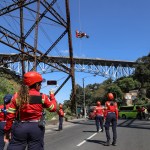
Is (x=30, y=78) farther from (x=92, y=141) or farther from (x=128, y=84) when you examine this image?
(x=128, y=84)

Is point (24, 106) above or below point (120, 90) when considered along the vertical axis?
below

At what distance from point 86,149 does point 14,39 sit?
56.5 ft

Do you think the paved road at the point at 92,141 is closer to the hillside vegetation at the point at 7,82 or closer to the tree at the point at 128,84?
the hillside vegetation at the point at 7,82

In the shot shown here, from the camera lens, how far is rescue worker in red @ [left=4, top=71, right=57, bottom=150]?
510 cm

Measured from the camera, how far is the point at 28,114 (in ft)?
17.0

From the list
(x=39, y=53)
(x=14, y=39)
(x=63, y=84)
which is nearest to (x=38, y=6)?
(x=14, y=39)

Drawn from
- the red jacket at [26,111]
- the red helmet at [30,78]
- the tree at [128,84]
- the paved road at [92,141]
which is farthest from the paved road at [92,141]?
the tree at [128,84]

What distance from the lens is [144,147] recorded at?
38.5ft

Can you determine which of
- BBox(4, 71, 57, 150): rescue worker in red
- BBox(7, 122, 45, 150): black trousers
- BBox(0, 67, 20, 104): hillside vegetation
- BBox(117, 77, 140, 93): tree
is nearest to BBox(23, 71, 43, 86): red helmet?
BBox(4, 71, 57, 150): rescue worker in red

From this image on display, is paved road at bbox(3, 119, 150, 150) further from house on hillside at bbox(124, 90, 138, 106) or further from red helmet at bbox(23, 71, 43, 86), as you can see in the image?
house on hillside at bbox(124, 90, 138, 106)

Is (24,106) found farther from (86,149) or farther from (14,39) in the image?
(14,39)

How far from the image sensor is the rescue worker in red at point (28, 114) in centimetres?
510

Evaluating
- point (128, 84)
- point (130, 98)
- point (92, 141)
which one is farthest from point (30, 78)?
point (128, 84)

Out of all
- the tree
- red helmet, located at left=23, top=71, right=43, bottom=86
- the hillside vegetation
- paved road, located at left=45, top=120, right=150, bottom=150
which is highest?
the tree
